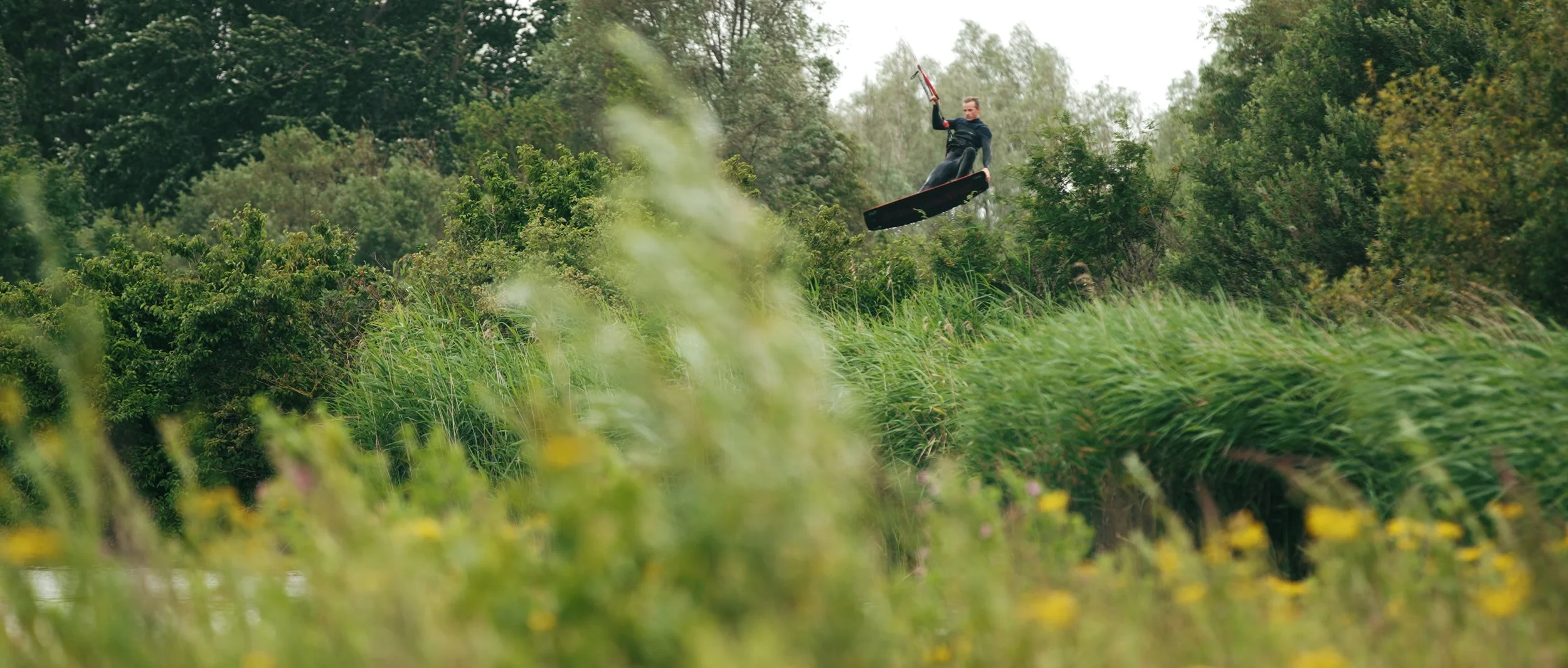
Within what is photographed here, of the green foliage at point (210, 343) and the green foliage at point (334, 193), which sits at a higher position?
the green foliage at point (210, 343)

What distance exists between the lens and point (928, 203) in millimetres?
13156

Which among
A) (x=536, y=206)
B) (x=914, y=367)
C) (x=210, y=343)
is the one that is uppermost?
(x=914, y=367)

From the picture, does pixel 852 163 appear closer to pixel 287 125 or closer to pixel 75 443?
pixel 287 125

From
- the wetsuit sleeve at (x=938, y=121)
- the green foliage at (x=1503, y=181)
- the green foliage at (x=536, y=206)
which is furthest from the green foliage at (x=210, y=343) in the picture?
the green foliage at (x=1503, y=181)

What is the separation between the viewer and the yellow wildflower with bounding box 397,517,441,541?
3.23 metres

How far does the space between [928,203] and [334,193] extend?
50.1 feet

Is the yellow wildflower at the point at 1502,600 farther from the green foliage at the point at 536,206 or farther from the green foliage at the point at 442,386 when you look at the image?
the green foliage at the point at 536,206

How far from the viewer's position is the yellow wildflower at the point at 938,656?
138 inches

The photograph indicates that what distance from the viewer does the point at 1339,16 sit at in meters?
12.5

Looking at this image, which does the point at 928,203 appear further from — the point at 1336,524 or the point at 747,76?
the point at 747,76

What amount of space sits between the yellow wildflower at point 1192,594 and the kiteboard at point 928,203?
9043 millimetres

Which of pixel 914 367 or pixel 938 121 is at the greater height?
pixel 938 121

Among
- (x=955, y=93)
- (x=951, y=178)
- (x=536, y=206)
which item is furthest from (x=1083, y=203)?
(x=955, y=93)

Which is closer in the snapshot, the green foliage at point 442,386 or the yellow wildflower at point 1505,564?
the yellow wildflower at point 1505,564
